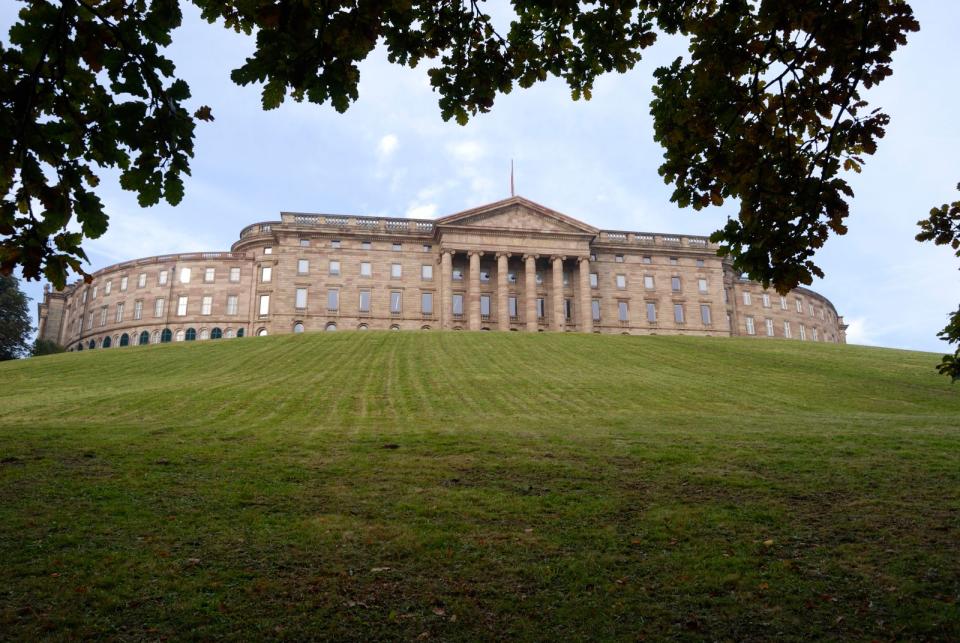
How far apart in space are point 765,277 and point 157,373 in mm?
30849

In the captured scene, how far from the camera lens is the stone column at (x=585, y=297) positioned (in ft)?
257

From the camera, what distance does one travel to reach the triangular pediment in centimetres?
7756

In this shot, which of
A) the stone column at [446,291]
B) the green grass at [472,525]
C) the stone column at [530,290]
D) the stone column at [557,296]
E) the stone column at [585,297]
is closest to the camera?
the green grass at [472,525]

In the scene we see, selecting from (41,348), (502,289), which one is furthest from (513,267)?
(41,348)

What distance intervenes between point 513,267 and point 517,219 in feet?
19.8

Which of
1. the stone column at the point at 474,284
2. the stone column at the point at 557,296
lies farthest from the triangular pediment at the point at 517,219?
the stone column at the point at 557,296

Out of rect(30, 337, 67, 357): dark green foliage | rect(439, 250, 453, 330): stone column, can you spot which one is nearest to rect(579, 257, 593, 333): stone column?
rect(439, 250, 453, 330): stone column

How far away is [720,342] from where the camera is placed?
50.0 metres

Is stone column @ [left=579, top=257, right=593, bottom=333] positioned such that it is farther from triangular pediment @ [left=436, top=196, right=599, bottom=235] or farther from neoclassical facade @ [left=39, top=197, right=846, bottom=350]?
triangular pediment @ [left=436, top=196, right=599, bottom=235]

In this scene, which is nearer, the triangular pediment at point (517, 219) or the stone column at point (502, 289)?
the stone column at point (502, 289)

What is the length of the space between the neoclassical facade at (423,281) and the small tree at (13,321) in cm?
1620

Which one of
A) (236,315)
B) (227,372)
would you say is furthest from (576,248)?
(227,372)

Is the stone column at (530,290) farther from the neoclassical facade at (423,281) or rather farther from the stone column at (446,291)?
the stone column at (446,291)

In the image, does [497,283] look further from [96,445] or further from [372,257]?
[96,445]
